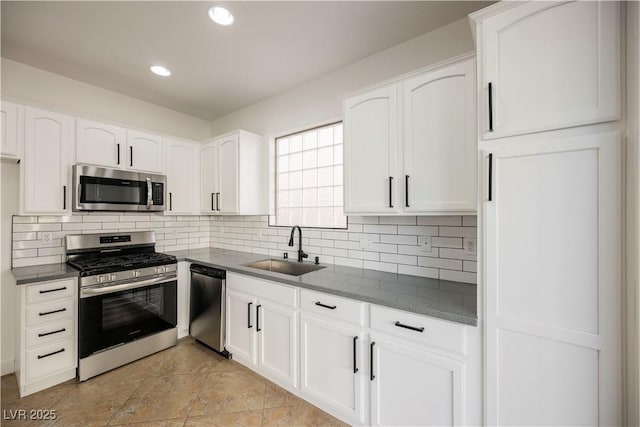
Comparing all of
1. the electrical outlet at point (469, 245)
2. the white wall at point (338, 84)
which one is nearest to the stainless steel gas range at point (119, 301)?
the white wall at point (338, 84)

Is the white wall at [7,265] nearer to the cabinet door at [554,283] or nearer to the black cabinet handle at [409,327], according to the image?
the black cabinet handle at [409,327]

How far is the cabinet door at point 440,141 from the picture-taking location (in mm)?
1602

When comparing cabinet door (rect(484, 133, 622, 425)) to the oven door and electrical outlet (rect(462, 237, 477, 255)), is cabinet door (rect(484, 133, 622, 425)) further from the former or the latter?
the oven door

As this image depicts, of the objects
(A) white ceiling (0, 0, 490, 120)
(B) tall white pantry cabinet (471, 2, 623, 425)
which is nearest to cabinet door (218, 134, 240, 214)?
(A) white ceiling (0, 0, 490, 120)

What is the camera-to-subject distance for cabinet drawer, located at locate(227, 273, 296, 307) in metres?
2.09

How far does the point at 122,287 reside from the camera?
98.4 inches

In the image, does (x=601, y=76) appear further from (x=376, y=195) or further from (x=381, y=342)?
(x=381, y=342)

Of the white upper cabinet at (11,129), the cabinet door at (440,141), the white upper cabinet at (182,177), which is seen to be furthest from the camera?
the white upper cabinet at (182,177)

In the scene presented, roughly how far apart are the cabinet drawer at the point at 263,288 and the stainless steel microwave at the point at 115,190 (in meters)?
1.37

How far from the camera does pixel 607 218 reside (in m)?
1.04

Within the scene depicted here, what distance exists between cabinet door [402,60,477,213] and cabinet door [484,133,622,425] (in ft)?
1.18

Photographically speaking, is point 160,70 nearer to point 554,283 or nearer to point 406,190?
point 406,190

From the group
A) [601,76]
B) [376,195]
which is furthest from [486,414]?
[601,76]

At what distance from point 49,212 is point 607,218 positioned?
376cm
